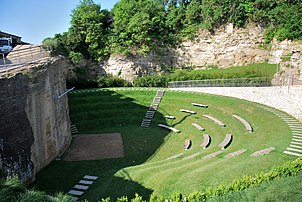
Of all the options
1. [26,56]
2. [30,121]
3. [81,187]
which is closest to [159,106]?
[26,56]

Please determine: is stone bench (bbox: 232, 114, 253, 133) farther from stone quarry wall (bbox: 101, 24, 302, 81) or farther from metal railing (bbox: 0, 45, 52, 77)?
metal railing (bbox: 0, 45, 52, 77)

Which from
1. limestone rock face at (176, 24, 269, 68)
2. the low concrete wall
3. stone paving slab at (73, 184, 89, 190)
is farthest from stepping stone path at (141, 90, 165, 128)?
stone paving slab at (73, 184, 89, 190)

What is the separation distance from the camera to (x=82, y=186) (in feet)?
45.3

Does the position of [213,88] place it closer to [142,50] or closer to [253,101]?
[253,101]

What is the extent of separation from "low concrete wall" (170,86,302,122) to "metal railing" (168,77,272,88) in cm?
64

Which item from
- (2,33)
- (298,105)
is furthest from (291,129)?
(2,33)

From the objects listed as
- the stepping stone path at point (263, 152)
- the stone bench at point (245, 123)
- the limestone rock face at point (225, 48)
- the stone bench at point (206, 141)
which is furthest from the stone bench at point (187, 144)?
the limestone rock face at point (225, 48)

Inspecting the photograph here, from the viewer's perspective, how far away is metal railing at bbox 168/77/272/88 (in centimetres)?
2616

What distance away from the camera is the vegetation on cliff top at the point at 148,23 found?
3347 centimetres

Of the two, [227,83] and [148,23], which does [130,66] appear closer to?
Result: [148,23]

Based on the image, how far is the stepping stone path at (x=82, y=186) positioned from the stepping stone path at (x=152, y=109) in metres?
9.84

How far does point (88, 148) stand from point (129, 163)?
3824 millimetres

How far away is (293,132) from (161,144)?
8.38 m

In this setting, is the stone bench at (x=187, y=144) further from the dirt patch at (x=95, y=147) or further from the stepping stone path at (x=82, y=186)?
the stepping stone path at (x=82, y=186)
